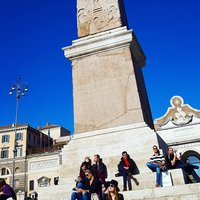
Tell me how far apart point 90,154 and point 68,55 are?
313cm

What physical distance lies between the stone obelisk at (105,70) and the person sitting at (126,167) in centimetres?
124

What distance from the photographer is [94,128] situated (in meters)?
7.52

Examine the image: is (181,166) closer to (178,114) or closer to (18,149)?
(178,114)

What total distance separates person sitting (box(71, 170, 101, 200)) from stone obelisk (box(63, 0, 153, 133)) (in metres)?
2.11

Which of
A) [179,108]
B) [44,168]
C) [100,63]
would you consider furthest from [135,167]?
[44,168]

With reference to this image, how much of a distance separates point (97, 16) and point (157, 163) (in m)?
5.08

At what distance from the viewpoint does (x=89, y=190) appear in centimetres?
531

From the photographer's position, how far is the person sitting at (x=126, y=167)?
5.80 meters

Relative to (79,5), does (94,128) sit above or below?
below

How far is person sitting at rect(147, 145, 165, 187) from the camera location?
218 inches

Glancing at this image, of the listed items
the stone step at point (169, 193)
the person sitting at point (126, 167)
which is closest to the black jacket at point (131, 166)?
the person sitting at point (126, 167)

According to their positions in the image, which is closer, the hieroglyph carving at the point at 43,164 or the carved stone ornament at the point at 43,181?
the carved stone ornament at the point at 43,181

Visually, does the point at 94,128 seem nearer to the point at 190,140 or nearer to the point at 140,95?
the point at 140,95

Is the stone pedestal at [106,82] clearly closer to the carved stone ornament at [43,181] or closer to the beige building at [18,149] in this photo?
the carved stone ornament at [43,181]
